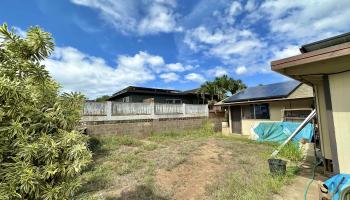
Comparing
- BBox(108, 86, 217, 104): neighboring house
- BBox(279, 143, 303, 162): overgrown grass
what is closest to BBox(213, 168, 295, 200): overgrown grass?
BBox(279, 143, 303, 162): overgrown grass

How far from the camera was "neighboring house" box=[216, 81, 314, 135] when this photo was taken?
32.8ft

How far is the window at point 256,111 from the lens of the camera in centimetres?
1190

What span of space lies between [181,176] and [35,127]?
3.99 m

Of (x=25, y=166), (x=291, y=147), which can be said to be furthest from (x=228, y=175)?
(x=25, y=166)

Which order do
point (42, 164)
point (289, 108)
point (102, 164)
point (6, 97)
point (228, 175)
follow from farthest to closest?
point (289, 108)
point (102, 164)
point (228, 175)
point (42, 164)
point (6, 97)

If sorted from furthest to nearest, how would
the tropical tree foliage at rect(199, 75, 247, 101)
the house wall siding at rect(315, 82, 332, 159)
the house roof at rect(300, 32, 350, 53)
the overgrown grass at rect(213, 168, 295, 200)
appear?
the tropical tree foliage at rect(199, 75, 247, 101) < the house wall siding at rect(315, 82, 332, 159) < the overgrown grass at rect(213, 168, 295, 200) < the house roof at rect(300, 32, 350, 53)

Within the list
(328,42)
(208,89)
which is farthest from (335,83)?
(208,89)

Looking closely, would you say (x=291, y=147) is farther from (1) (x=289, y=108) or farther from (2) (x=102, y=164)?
(2) (x=102, y=164)

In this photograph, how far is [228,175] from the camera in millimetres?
4980

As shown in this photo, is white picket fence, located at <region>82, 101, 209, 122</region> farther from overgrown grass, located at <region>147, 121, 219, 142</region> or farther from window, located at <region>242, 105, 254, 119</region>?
window, located at <region>242, 105, 254, 119</region>

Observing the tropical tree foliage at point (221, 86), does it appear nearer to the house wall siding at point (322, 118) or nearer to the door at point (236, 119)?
the door at point (236, 119)

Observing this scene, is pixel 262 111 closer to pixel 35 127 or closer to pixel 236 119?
pixel 236 119

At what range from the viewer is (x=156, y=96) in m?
18.0

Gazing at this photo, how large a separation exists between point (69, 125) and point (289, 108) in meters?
11.6
